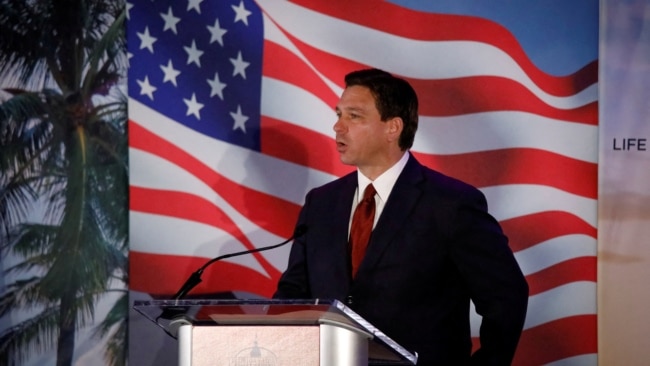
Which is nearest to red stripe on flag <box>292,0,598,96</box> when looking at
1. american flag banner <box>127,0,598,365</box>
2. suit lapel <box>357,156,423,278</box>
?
american flag banner <box>127,0,598,365</box>

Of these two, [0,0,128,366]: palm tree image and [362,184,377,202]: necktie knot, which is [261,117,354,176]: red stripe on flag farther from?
[362,184,377,202]: necktie knot

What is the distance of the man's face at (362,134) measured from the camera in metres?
3.29

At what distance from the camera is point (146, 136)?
430 cm

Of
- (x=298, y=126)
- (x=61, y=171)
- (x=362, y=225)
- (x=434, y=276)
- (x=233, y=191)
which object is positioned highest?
(x=298, y=126)

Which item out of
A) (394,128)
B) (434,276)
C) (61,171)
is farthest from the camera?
(61,171)

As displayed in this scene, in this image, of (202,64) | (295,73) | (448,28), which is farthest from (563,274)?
(202,64)

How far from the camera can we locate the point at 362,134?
3295 mm

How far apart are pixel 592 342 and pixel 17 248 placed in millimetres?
2707

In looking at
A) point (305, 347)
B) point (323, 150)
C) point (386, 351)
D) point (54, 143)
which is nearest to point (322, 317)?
point (305, 347)

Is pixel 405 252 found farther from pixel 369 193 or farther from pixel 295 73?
pixel 295 73

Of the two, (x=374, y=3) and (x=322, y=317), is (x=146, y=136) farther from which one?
(x=322, y=317)

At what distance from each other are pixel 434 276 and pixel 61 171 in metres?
2.16

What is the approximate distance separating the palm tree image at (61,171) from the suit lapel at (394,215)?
1.69 m

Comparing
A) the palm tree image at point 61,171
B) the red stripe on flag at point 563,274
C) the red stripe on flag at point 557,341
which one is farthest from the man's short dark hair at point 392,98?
the palm tree image at point 61,171
